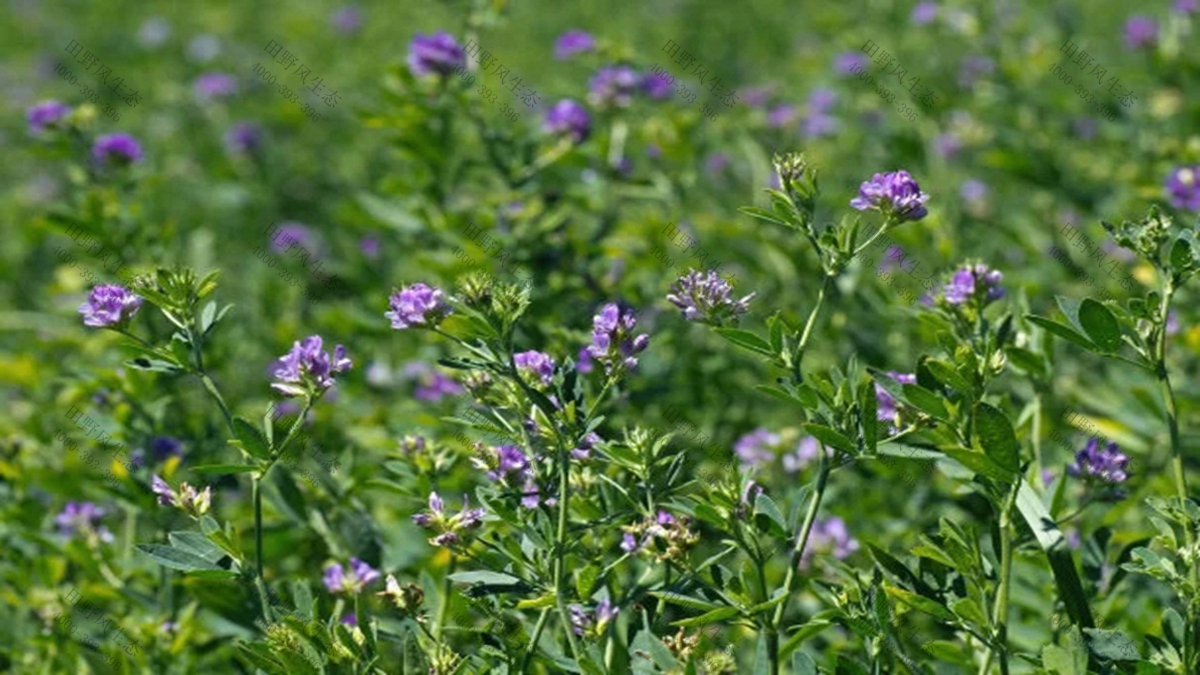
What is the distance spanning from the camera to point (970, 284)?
2088mm

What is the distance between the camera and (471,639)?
267 cm

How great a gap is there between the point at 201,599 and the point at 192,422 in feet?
2.17

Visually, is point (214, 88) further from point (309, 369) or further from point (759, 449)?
point (309, 369)

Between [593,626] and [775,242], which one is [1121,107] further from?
[593,626]

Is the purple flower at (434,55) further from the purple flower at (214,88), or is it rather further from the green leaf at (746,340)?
the purple flower at (214,88)

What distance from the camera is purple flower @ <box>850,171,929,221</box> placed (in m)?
1.98

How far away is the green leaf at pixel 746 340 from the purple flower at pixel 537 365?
23cm

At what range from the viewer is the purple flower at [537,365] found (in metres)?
1.95

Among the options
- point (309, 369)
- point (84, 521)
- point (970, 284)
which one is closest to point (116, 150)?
point (84, 521)

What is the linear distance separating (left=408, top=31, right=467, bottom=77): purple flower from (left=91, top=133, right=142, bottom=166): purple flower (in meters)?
0.72

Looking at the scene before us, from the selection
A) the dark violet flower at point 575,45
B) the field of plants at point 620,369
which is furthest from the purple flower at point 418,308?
the dark violet flower at point 575,45

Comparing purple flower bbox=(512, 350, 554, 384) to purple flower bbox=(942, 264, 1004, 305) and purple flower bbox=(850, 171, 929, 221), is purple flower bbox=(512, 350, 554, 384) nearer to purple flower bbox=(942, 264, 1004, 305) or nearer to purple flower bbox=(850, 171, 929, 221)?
purple flower bbox=(850, 171, 929, 221)

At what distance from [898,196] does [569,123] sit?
1609mm

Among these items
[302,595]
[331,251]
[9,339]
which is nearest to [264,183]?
[331,251]
